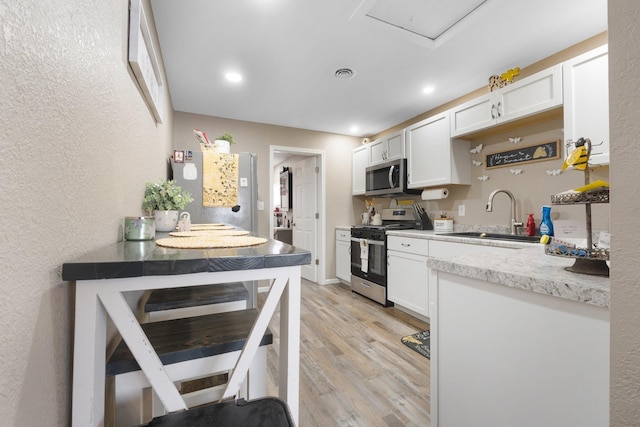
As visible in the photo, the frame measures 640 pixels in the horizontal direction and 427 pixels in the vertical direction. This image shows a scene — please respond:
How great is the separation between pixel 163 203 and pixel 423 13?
1.96 meters

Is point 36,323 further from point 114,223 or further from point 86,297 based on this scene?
point 114,223

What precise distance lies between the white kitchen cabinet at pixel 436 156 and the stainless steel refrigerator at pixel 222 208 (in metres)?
1.82

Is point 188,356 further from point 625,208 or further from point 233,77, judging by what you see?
point 233,77

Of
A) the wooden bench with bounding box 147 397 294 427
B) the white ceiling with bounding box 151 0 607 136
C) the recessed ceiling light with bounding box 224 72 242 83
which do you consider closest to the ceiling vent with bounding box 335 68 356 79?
the white ceiling with bounding box 151 0 607 136

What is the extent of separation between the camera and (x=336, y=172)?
4.29 meters

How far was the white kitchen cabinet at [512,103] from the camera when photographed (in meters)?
1.97

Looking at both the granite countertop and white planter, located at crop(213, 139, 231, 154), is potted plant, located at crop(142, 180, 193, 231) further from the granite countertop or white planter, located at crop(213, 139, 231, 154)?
white planter, located at crop(213, 139, 231, 154)

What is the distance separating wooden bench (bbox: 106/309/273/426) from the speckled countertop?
2.29ft

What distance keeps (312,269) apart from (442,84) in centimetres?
304

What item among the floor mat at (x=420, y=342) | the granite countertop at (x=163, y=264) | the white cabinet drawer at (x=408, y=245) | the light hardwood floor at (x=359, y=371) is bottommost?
the light hardwood floor at (x=359, y=371)

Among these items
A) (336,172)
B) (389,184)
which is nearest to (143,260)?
(389,184)

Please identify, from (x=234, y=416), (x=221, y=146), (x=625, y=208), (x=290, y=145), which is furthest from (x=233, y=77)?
(x=625, y=208)

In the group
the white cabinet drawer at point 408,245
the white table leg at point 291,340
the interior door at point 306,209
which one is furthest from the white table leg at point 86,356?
the interior door at point 306,209

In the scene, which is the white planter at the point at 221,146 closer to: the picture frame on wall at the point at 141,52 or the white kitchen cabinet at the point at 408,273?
the picture frame on wall at the point at 141,52
